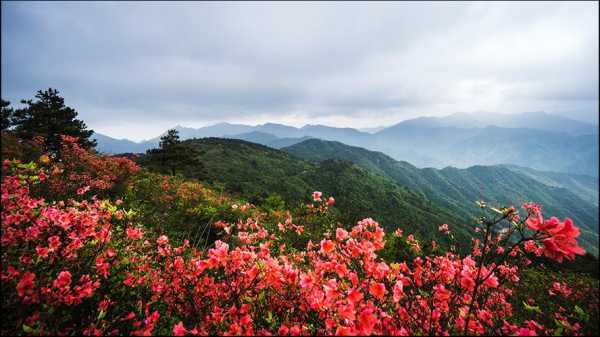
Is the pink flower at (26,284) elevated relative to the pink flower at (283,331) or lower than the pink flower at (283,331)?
elevated

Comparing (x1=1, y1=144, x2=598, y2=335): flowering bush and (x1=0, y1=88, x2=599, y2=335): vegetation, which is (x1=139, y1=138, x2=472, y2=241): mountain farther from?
(x1=1, y1=144, x2=598, y2=335): flowering bush

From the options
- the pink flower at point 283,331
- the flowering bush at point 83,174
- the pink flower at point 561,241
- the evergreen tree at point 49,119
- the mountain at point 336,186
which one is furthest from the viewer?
the mountain at point 336,186

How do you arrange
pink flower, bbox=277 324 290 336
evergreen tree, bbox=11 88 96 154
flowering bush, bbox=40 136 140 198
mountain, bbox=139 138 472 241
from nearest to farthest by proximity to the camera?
pink flower, bbox=277 324 290 336 < flowering bush, bbox=40 136 140 198 < evergreen tree, bbox=11 88 96 154 < mountain, bbox=139 138 472 241

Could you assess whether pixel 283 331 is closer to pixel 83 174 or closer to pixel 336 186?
pixel 83 174

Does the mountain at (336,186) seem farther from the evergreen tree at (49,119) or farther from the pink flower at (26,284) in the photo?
the pink flower at (26,284)

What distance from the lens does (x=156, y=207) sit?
8.99 m

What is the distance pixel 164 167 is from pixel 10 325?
1016 inches

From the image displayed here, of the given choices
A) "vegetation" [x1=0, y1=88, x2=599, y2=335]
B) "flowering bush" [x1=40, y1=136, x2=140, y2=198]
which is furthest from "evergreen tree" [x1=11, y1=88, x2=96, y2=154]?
"vegetation" [x1=0, y1=88, x2=599, y2=335]

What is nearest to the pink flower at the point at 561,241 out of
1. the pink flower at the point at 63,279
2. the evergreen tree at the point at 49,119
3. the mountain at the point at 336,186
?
the pink flower at the point at 63,279

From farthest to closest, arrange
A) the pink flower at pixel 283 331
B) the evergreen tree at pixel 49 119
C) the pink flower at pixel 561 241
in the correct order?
the evergreen tree at pixel 49 119
the pink flower at pixel 283 331
the pink flower at pixel 561 241

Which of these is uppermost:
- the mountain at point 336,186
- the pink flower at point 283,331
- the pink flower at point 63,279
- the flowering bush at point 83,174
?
the flowering bush at point 83,174

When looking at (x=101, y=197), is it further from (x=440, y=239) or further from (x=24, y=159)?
(x=440, y=239)

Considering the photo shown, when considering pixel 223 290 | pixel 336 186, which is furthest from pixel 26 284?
pixel 336 186

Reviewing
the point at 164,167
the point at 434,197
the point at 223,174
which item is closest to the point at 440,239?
the point at 223,174
